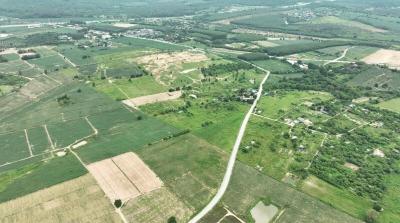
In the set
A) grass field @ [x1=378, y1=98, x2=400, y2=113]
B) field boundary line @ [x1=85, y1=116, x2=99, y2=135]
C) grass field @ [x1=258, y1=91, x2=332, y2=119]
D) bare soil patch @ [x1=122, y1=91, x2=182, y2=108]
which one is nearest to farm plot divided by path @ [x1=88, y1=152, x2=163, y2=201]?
field boundary line @ [x1=85, y1=116, x2=99, y2=135]

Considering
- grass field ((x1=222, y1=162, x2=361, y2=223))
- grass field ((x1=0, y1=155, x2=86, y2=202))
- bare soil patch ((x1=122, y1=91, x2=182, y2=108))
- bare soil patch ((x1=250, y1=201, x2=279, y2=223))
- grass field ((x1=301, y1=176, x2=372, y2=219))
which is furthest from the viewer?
bare soil patch ((x1=122, y1=91, x2=182, y2=108))

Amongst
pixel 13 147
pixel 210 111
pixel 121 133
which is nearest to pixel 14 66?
pixel 13 147

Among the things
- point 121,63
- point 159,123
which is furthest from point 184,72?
point 159,123

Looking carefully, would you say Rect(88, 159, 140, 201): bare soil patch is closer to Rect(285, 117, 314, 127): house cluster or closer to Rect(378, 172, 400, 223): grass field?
Rect(378, 172, 400, 223): grass field

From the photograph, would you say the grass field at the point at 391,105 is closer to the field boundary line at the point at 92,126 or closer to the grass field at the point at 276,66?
the grass field at the point at 276,66

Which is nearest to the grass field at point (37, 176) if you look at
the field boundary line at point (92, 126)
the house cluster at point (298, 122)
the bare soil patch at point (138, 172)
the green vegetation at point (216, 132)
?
the green vegetation at point (216, 132)

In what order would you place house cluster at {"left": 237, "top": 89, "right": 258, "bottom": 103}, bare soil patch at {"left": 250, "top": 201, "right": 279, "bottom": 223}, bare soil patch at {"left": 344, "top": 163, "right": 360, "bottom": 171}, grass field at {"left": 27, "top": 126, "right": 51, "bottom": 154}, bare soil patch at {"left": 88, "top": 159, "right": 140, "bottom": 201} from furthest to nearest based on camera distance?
house cluster at {"left": 237, "top": 89, "right": 258, "bottom": 103} → grass field at {"left": 27, "top": 126, "right": 51, "bottom": 154} → bare soil patch at {"left": 344, "top": 163, "right": 360, "bottom": 171} → bare soil patch at {"left": 88, "top": 159, "right": 140, "bottom": 201} → bare soil patch at {"left": 250, "top": 201, "right": 279, "bottom": 223}
